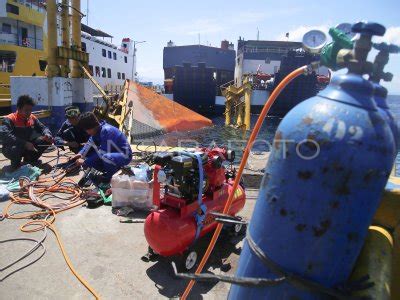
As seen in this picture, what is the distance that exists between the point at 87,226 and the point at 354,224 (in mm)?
3499

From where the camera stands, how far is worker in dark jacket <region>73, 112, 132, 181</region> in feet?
16.8

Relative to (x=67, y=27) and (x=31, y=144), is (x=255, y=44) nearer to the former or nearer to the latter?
(x=67, y=27)

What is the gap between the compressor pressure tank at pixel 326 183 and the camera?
1271 millimetres

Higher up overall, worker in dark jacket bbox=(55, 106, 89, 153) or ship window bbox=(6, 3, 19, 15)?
ship window bbox=(6, 3, 19, 15)

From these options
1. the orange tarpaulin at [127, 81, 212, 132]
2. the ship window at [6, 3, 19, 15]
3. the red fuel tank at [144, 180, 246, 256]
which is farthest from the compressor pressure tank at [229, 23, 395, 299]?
the ship window at [6, 3, 19, 15]

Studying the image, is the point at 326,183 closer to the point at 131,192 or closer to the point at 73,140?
the point at 131,192

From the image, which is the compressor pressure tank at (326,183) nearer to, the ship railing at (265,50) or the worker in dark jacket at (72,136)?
the worker in dark jacket at (72,136)

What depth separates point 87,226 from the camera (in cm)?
399

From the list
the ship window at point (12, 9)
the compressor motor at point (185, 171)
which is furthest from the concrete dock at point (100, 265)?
the ship window at point (12, 9)

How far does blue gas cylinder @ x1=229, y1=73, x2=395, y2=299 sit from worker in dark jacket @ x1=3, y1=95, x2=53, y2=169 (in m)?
6.03

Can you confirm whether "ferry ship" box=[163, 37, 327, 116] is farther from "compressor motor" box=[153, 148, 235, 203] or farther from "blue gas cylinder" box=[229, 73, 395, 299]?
"blue gas cylinder" box=[229, 73, 395, 299]

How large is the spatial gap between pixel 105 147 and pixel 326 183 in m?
4.54

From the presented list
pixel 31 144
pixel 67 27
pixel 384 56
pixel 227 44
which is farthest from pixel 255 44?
pixel 384 56

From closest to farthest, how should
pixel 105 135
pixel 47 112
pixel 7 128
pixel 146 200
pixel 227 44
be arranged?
pixel 146 200 < pixel 105 135 < pixel 7 128 < pixel 47 112 < pixel 227 44
